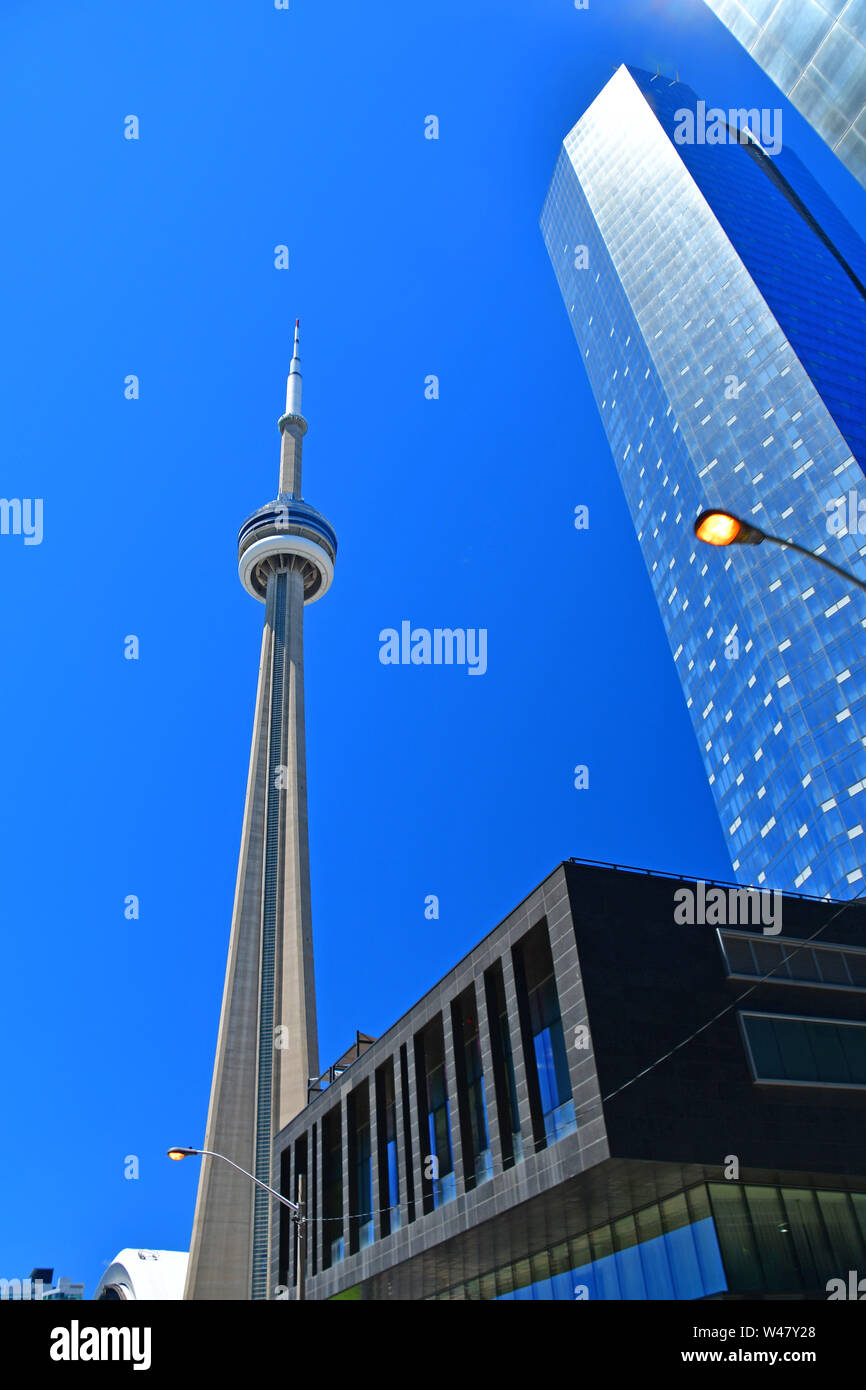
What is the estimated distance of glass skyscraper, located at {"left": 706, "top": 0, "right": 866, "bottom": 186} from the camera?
19.5 m

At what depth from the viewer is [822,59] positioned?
20562 millimetres

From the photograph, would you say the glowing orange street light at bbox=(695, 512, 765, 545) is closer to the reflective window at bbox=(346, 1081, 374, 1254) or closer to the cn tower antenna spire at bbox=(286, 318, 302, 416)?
the reflective window at bbox=(346, 1081, 374, 1254)

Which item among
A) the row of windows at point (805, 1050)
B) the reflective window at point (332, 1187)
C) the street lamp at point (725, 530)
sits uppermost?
the reflective window at point (332, 1187)

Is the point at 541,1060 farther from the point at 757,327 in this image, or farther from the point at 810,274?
the point at 810,274

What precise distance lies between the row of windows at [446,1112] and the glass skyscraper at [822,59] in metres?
19.5

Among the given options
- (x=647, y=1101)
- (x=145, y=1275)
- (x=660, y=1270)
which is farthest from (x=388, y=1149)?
(x=145, y=1275)

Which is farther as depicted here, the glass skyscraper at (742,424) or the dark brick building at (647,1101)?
the glass skyscraper at (742,424)

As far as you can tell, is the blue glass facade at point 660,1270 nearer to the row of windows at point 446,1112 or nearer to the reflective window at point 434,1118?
the row of windows at point 446,1112

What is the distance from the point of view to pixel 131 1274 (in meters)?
85.1

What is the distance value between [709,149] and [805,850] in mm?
93668

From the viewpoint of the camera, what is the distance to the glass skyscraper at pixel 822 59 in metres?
19.5

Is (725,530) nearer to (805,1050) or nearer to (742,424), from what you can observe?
(805,1050)

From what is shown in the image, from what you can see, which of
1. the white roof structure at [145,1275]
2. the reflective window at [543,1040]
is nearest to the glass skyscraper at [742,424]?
the reflective window at [543,1040]

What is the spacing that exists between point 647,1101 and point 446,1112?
11.4 metres
